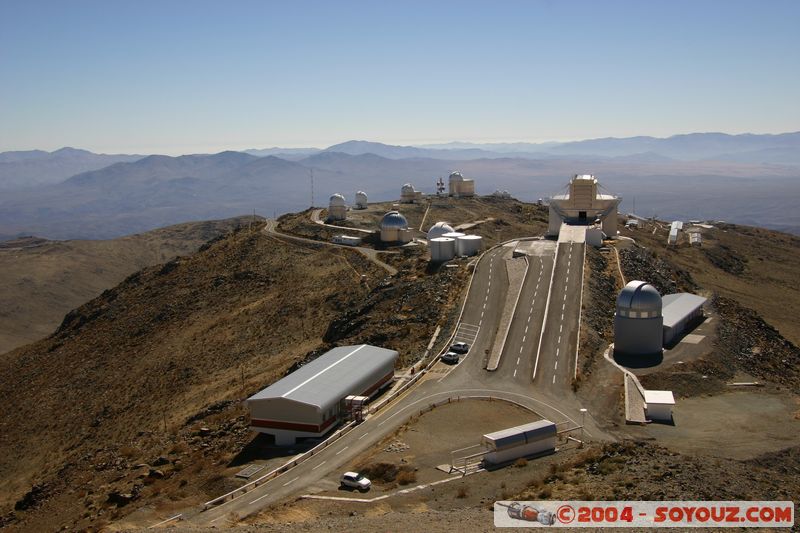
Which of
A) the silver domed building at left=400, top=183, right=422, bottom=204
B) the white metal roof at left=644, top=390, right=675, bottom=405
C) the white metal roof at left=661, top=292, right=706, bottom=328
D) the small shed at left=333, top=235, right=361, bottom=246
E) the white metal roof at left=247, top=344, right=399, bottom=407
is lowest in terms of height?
the white metal roof at left=644, top=390, right=675, bottom=405

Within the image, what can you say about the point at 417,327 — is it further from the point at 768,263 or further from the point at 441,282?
the point at 768,263

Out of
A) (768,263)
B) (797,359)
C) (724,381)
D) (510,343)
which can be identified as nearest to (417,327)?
(510,343)

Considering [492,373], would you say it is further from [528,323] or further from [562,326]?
[562,326]

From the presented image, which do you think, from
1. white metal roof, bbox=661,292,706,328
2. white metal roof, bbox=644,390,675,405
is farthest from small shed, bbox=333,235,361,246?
white metal roof, bbox=644,390,675,405

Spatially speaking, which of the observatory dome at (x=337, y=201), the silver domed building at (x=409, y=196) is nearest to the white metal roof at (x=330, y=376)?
the observatory dome at (x=337, y=201)

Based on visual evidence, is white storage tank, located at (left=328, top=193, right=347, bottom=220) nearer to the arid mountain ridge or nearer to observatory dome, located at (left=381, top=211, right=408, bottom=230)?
the arid mountain ridge

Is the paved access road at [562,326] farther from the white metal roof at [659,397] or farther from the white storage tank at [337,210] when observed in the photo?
the white storage tank at [337,210]
